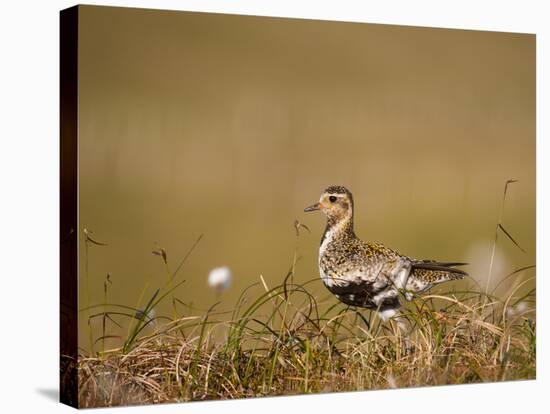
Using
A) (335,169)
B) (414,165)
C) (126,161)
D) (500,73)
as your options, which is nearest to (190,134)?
(126,161)

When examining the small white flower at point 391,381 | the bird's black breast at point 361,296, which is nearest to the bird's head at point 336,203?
the bird's black breast at point 361,296

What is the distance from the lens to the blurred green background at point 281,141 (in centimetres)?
695

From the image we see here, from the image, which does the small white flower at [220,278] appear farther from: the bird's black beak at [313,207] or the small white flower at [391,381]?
the small white flower at [391,381]

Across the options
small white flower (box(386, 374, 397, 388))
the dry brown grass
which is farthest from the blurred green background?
small white flower (box(386, 374, 397, 388))

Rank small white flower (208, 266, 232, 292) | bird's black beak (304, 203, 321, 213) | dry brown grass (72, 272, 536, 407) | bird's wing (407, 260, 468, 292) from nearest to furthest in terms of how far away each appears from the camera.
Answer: dry brown grass (72, 272, 536, 407) → small white flower (208, 266, 232, 292) → bird's black beak (304, 203, 321, 213) → bird's wing (407, 260, 468, 292)

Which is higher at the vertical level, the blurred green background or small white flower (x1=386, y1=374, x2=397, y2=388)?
the blurred green background

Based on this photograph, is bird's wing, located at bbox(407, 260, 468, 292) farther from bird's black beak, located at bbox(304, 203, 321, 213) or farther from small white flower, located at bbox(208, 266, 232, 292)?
small white flower, located at bbox(208, 266, 232, 292)

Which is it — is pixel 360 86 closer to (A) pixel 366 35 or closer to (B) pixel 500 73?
(A) pixel 366 35

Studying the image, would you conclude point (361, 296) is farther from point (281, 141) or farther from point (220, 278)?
point (281, 141)

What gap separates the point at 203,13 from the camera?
724cm

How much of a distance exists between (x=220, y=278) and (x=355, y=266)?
888 millimetres

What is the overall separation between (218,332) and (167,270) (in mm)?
484

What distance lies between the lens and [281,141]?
743 cm

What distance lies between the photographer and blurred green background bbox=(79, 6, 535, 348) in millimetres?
6949
